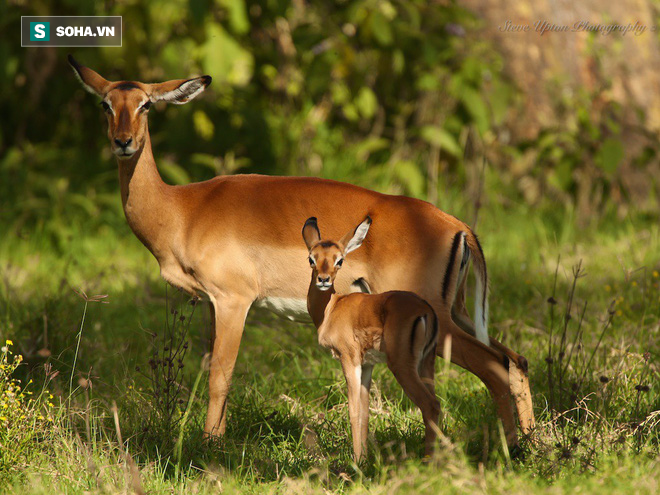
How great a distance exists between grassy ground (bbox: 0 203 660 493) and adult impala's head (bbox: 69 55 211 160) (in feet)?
2.88

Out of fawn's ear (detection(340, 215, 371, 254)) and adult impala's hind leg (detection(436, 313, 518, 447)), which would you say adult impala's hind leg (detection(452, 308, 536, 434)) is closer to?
adult impala's hind leg (detection(436, 313, 518, 447))

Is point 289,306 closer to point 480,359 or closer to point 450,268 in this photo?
point 450,268

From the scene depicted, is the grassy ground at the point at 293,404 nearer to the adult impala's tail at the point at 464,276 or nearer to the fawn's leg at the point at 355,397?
the fawn's leg at the point at 355,397

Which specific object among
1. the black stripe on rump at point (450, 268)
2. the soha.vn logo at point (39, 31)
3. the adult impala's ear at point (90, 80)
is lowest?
the black stripe on rump at point (450, 268)

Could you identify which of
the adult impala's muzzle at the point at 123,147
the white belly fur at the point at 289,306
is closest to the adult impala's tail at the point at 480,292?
the white belly fur at the point at 289,306

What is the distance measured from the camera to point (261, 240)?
4.41m

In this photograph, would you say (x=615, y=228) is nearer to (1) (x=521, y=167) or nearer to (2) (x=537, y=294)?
(1) (x=521, y=167)

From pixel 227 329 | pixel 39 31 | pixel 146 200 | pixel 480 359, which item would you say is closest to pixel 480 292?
pixel 480 359

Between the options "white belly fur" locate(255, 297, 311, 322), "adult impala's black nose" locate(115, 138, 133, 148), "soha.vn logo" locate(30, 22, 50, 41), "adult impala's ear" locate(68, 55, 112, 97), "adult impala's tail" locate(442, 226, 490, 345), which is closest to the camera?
"adult impala's tail" locate(442, 226, 490, 345)

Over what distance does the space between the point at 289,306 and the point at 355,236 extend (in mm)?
763

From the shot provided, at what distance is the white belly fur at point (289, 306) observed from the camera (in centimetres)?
431

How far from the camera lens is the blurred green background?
7820 mm

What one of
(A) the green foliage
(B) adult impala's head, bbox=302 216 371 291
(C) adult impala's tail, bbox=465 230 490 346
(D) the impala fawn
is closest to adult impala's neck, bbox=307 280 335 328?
(D) the impala fawn

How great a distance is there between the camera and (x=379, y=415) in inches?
167
